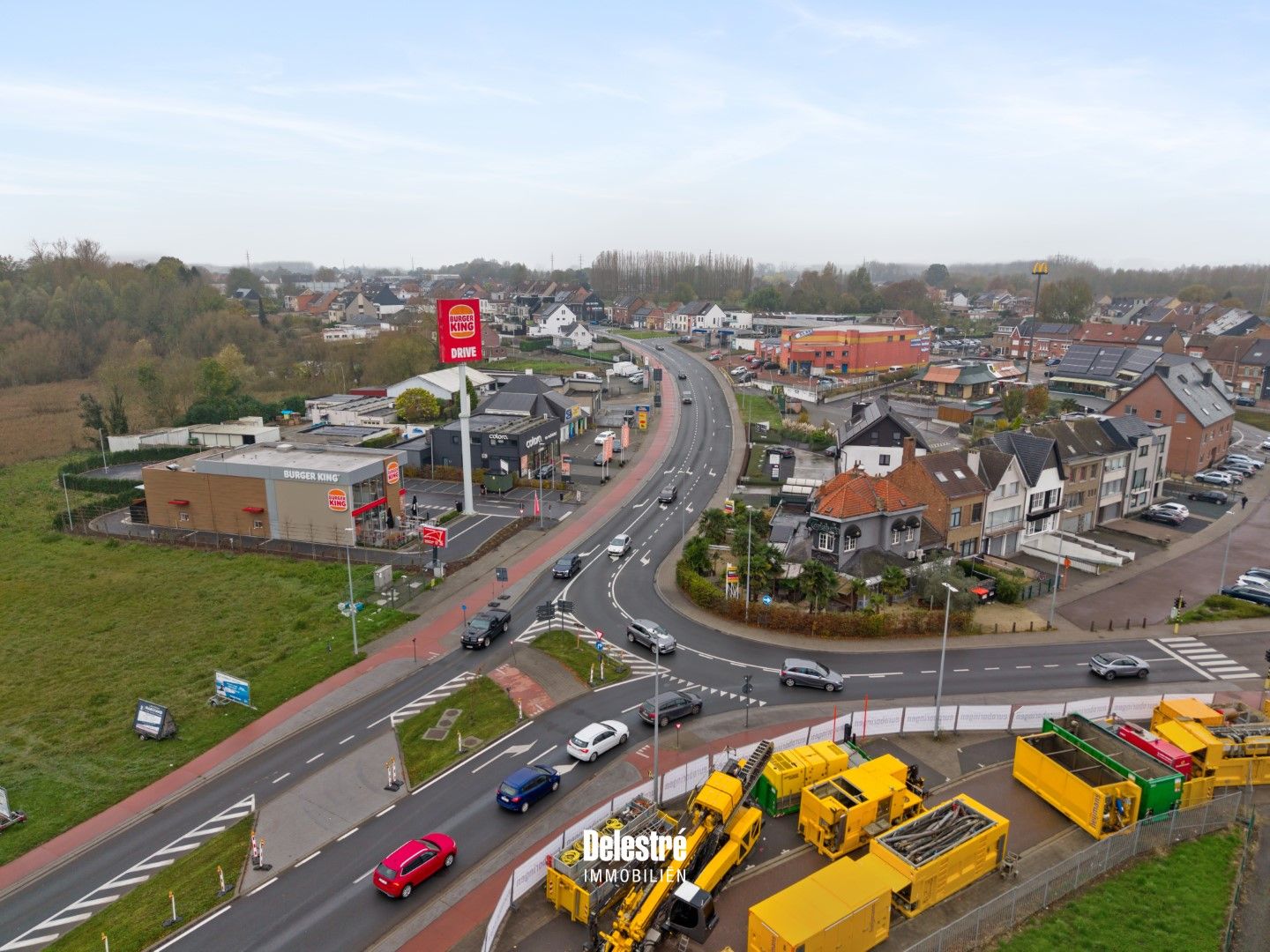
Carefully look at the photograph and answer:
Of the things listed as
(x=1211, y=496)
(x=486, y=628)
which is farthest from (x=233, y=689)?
(x=1211, y=496)

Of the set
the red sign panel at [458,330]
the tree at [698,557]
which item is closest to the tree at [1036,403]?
the tree at [698,557]

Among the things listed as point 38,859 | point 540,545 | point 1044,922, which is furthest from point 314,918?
point 540,545

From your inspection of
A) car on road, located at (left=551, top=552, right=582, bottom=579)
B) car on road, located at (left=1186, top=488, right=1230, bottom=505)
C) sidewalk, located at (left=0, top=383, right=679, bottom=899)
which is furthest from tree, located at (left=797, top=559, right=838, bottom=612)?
car on road, located at (left=1186, top=488, right=1230, bottom=505)

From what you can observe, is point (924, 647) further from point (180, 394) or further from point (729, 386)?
point (180, 394)

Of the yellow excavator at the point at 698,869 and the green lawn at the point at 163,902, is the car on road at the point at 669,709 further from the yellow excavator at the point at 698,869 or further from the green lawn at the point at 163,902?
the green lawn at the point at 163,902

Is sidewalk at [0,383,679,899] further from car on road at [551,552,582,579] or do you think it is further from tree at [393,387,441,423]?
tree at [393,387,441,423]

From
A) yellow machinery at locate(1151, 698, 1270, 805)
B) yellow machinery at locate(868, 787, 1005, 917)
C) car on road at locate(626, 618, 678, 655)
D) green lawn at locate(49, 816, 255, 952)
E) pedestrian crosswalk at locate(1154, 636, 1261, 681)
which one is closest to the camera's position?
yellow machinery at locate(868, 787, 1005, 917)
